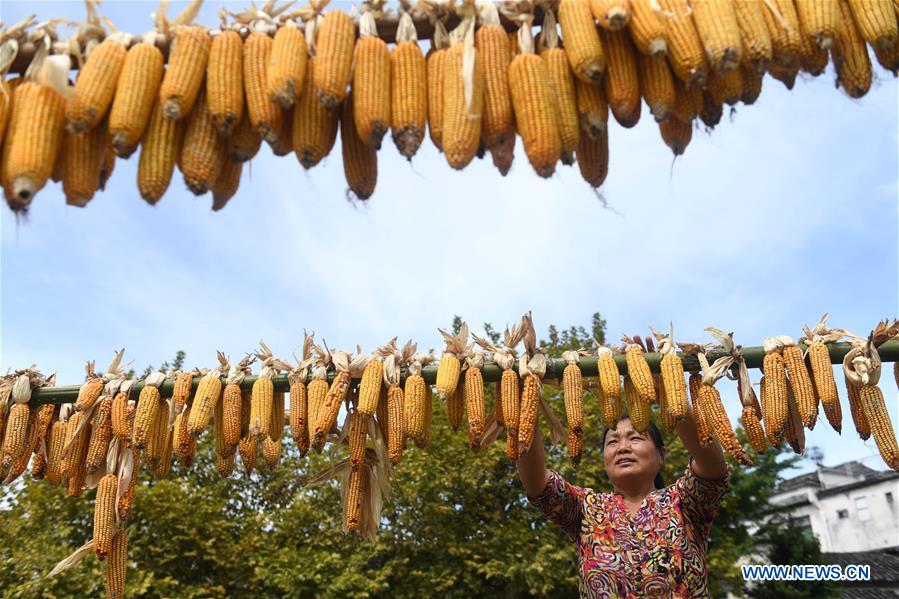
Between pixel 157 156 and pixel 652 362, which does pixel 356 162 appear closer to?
pixel 157 156

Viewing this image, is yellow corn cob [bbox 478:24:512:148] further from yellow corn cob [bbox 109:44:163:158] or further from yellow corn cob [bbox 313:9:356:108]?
yellow corn cob [bbox 109:44:163:158]

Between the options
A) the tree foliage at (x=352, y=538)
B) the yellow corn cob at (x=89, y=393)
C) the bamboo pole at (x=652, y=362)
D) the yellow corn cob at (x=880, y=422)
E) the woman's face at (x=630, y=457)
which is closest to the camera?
the yellow corn cob at (x=880, y=422)

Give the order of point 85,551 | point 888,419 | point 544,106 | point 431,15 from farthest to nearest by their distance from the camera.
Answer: point 85,551 → point 888,419 → point 431,15 → point 544,106

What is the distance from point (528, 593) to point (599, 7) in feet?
46.2

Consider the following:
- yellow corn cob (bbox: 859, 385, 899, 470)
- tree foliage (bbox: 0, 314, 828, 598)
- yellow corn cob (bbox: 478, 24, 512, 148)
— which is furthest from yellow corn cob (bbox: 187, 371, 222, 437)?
tree foliage (bbox: 0, 314, 828, 598)

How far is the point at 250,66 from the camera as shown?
2.85m

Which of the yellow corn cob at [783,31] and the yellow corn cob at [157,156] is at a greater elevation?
the yellow corn cob at [783,31]

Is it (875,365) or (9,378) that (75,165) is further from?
(875,365)

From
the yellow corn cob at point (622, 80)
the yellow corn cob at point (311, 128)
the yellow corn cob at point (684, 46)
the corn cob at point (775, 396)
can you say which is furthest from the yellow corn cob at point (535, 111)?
the corn cob at point (775, 396)

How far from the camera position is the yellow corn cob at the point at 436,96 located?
9.29 ft

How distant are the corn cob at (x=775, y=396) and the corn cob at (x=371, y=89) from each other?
2.50 metres

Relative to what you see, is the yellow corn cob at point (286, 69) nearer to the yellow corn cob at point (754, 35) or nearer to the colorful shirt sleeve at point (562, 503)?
the yellow corn cob at point (754, 35)

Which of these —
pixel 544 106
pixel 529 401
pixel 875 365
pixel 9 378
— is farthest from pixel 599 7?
pixel 9 378

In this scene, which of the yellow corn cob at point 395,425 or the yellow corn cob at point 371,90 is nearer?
the yellow corn cob at point 371,90
